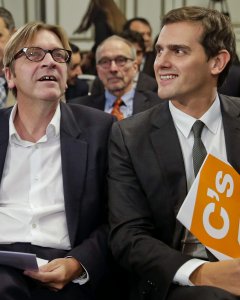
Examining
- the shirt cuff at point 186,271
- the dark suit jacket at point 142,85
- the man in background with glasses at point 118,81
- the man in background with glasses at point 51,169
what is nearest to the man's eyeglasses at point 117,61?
the man in background with glasses at point 118,81

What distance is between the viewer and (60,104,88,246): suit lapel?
→ 6.33 feet

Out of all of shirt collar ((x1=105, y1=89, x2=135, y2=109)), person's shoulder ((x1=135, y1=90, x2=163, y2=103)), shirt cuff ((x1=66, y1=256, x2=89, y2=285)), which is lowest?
shirt cuff ((x1=66, y1=256, x2=89, y2=285))

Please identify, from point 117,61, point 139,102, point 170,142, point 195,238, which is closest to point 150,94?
point 139,102

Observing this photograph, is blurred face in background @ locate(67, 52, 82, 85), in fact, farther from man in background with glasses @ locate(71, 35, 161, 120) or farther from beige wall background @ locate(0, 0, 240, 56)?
beige wall background @ locate(0, 0, 240, 56)

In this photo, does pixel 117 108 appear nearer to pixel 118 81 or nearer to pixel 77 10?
pixel 118 81

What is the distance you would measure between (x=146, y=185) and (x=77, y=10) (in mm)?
5288

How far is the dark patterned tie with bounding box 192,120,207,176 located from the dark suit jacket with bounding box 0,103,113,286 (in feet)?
1.12

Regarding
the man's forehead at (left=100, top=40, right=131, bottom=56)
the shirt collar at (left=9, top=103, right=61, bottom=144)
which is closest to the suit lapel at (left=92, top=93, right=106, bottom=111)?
the man's forehead at (left=100, top=40, right=131, bottom=56)

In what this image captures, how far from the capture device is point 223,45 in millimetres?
1975

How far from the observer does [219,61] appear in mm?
1982

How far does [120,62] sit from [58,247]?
6.34 feet

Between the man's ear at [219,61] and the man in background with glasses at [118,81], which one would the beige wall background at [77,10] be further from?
the man's ear at [219,61]

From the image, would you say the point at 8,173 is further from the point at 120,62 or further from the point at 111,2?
the point at 111,2

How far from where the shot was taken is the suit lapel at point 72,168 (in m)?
1.93
